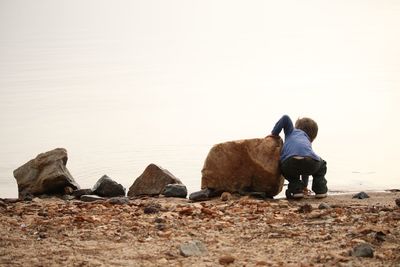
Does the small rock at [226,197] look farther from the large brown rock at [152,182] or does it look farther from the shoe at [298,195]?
the large brown rock at [152,182]

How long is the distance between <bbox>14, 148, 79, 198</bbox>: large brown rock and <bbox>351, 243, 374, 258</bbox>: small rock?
5113 millimetres

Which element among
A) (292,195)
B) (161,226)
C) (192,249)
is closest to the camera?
(192,249)

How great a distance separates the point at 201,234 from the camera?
18.5 ft

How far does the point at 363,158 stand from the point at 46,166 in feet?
17.2

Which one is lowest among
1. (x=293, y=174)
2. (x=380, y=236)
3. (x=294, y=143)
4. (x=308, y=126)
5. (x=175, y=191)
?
(x=175, y=191)

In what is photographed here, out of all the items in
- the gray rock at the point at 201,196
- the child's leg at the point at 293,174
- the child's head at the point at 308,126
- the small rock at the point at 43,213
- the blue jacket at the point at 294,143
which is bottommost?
the gray rock at the point at 201,196

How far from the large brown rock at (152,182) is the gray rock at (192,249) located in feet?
12.2

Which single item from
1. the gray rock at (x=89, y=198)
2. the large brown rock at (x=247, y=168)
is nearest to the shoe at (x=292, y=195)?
the large brown rock at (x=247, y=168)

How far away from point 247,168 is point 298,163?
0.73 metres

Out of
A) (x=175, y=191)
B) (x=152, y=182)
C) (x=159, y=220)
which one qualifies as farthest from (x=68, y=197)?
(x=159, y=220)

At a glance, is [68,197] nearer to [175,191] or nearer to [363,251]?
[175,191]

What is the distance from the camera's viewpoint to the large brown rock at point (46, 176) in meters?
9.09

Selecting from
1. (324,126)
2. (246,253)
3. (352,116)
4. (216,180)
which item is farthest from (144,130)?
(246,253)

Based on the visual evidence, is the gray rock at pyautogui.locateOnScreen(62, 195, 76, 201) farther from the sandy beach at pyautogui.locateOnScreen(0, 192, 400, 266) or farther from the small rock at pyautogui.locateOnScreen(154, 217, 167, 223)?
the small rock at pyautogui.locateOnScreen(154, 217, 167, 223)
